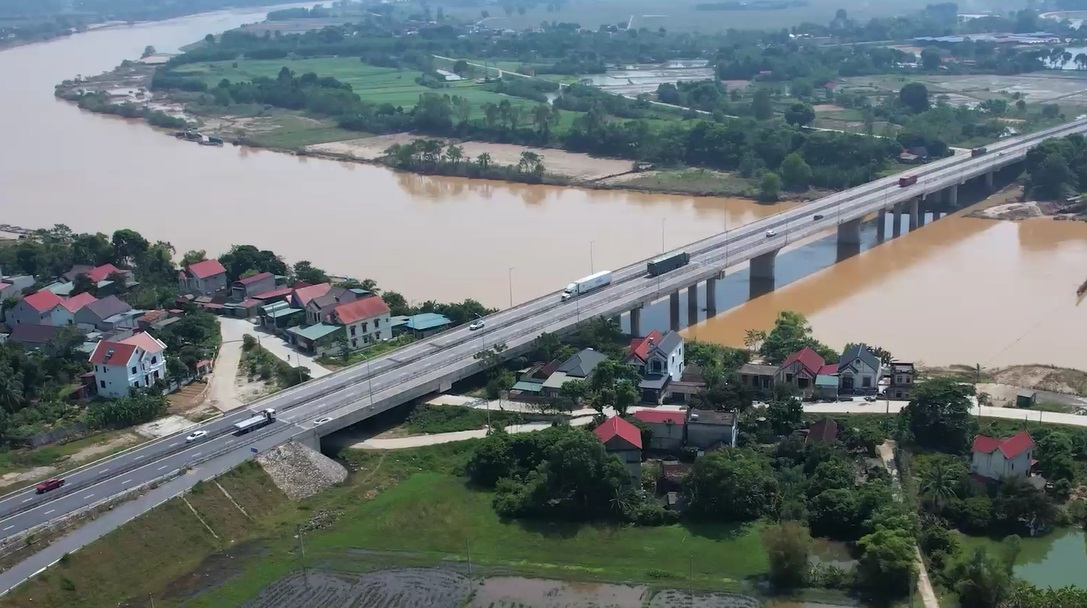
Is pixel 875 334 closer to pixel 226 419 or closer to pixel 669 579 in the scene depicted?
pixel 669 579

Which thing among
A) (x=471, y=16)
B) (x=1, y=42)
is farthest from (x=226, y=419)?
(x=471, y=16)

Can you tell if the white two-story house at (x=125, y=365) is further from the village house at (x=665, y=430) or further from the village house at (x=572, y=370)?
the village house at (x=665, y=430)

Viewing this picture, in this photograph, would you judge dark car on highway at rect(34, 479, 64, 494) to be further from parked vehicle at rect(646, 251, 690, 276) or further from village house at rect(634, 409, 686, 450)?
parked vehicle at rect(646, 251, 690, 276)

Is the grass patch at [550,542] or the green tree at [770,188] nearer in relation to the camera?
the grass patch at [550,542]

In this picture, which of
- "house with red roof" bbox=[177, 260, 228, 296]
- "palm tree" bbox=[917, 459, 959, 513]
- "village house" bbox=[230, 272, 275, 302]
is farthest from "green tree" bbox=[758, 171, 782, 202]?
"palm tree" bbox=[917, 459, 959, 513]

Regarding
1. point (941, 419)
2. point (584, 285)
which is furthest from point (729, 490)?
point (584, 285)

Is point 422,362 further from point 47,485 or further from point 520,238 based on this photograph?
point 520,238

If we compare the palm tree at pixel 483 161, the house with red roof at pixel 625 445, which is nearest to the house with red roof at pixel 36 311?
the house with red roof at pixel 625 445
